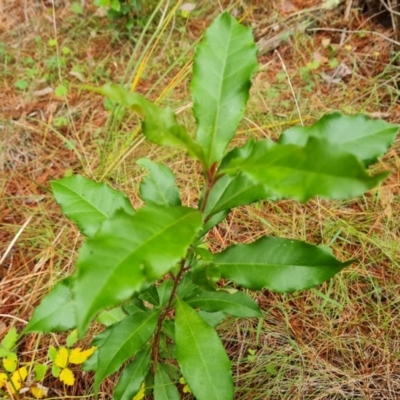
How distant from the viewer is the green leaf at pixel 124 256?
69cm

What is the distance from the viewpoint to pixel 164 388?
5.04 feet

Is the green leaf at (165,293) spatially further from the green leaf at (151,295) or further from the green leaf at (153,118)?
the green leaf at (153,118)

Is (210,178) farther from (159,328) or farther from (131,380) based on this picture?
(131,380)

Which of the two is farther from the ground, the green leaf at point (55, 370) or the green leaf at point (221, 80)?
the green leaf at point (221, 80)

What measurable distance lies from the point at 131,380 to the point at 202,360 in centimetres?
31

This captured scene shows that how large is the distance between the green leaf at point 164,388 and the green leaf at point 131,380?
0.11 metres

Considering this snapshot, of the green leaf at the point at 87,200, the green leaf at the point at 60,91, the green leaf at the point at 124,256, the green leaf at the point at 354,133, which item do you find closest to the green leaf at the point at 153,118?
the green leaf at the point at 124,256

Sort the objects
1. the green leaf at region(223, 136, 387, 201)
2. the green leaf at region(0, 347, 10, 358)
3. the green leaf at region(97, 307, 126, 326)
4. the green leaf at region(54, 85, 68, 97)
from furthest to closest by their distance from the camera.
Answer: the green leaf at region(54, 85, 68, 97) < the green leaf at region(0, 347, 10, 358) < the green leaf at region(97, 307, 126, 326) < the green leaf at region(223, 136, 387, 201)

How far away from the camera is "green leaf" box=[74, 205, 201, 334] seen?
693mm

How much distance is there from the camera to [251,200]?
1068 mm

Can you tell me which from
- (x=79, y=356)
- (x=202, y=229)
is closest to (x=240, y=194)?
(x=202, y=229)

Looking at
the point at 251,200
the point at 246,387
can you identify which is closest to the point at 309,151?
the point at 251,200

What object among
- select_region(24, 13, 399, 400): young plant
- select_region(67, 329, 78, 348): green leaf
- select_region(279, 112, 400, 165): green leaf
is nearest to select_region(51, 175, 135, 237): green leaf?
select_region(24, 13, 399, 400): young plant

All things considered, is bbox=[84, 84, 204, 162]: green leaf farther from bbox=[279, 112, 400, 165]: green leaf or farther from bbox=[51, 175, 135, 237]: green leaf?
bbox=[51, 175, 135, 237]: green leaf
